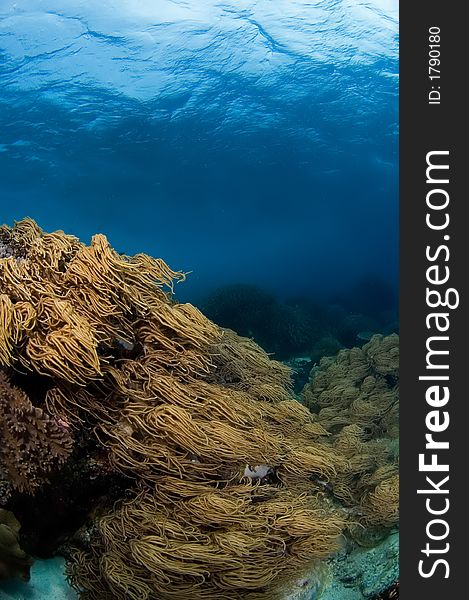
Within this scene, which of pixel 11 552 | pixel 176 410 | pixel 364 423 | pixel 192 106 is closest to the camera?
pixel 11 552

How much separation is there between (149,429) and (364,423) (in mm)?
4787

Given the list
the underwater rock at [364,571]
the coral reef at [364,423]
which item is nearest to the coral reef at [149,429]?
the underwater rock at [364,571]

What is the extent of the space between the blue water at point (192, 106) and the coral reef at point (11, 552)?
80.7 ft

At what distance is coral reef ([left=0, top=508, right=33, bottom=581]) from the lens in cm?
302

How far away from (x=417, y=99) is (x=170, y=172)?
4728cm

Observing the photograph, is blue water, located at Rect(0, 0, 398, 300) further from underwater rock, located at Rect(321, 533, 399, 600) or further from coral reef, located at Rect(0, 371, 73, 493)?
underwater rock, located at Rect(321, 533, 399, 600)

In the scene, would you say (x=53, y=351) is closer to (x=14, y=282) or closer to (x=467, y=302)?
(x=14, y=282)

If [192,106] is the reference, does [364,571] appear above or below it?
below

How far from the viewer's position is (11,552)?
306cm

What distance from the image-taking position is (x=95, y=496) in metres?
3.61

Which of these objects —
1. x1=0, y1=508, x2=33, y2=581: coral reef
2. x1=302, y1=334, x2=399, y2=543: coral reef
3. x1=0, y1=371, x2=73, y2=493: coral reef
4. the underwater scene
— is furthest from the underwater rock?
x1=0, y1=371, x2=73, y2=493: coral reef

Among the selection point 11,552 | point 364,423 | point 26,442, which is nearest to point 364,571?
point 364,423

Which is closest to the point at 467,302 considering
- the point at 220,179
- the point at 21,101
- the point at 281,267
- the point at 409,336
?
the point at 409,336

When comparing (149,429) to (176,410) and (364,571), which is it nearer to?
(176,410)
